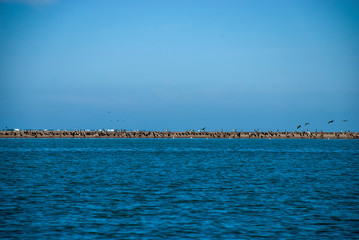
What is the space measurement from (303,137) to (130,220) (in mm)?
161132

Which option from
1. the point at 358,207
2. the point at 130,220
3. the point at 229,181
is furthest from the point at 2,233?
the point at 229,181

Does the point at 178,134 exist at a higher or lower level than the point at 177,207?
higher

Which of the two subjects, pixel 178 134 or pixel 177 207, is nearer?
pixel 177 207

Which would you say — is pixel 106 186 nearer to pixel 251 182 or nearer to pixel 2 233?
pixel 251 182

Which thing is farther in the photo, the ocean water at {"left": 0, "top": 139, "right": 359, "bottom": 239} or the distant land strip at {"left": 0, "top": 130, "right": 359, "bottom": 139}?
the distant land strip at {"left": 0, "top": 130, "right": 359, "bottom": 139}

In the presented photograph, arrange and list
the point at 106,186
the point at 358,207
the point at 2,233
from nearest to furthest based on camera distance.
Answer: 1. the point at 2,233
2. the point at 358,207
3. the point at 106,186

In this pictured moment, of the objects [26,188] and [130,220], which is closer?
[130,220]

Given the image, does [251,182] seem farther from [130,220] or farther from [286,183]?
[130,220]

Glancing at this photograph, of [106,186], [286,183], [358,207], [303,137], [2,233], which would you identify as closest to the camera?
[2,233]

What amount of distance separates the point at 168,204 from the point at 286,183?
13.2m

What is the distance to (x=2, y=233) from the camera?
16.8 meters

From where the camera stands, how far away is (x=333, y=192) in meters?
28.5

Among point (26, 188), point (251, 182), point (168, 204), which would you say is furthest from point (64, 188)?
point (251, 182)

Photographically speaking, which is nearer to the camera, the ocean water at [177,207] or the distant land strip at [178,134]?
the ocean water at [177,207]
